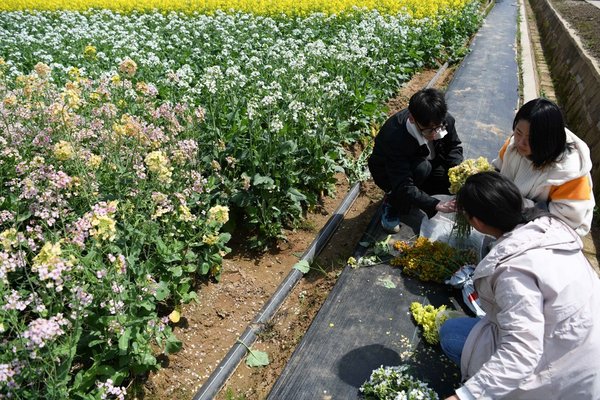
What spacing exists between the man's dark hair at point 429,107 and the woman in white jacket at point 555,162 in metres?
0.56

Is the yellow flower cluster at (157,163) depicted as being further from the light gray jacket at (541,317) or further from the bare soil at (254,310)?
the light gray jacket at (541,317)

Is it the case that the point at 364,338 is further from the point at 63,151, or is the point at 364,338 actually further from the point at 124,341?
the point at 63,151

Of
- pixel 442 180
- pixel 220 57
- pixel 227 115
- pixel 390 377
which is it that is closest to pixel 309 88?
pixel 227 115

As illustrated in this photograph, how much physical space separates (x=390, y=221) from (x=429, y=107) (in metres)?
1.26

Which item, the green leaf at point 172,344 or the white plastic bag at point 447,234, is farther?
the white plastic bag at point 447,234

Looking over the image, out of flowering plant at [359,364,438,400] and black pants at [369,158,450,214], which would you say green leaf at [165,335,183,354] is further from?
black pants at [369,158,450,214]

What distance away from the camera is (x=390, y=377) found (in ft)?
9.29

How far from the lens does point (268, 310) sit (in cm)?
362

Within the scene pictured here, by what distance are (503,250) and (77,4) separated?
40.8 feet

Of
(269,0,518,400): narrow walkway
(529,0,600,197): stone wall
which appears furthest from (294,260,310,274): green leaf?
(529,0,600,197): stone wall

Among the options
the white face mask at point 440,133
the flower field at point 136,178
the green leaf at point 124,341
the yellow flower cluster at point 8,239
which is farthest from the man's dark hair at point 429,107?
the yellow flower cluster at point 8,239

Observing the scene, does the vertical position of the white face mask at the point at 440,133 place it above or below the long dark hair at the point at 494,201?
below

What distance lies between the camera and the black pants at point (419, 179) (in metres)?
3.96

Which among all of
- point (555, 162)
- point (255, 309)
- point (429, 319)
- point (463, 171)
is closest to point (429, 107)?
point (463, 171)
